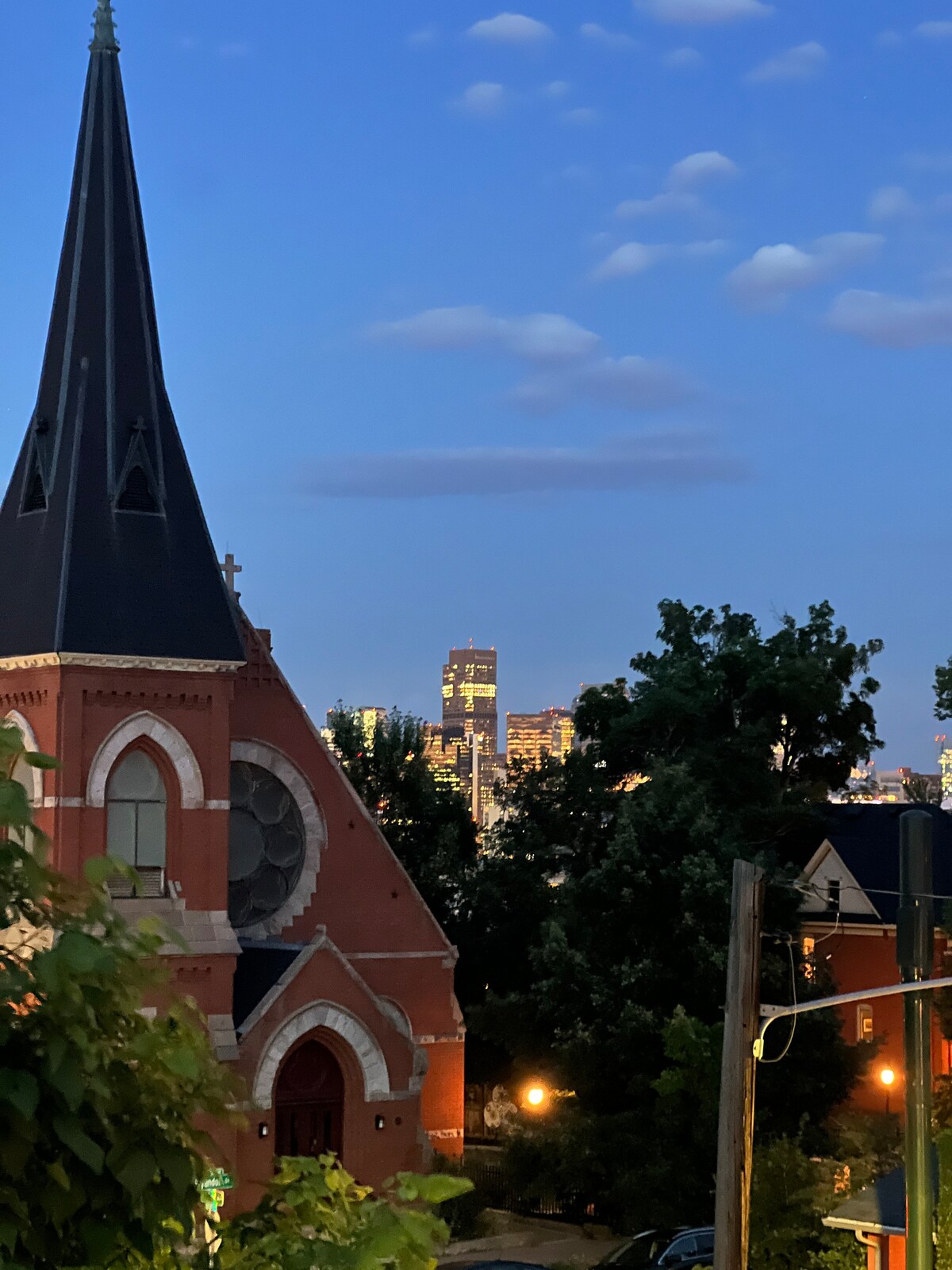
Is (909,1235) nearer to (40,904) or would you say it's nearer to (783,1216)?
(783,1216)

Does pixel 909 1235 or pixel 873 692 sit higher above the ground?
pixel 873 692

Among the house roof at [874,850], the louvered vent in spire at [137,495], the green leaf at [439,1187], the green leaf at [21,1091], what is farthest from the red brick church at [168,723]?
the green leaf at [21,1091]

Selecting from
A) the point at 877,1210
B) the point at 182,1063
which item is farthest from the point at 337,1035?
the point at 182,1063

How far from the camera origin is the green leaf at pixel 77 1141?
19.2 ft

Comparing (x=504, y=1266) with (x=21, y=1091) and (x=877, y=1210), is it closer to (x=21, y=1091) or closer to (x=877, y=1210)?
(x=877, y=1210)

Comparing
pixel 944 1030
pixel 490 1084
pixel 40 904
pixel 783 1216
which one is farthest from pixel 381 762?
pixel 40 904

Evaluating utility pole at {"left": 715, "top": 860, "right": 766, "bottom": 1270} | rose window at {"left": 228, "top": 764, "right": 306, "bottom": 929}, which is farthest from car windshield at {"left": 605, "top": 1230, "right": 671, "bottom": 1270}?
utility pole at {"left": 715, "top": 860, "right": 766, "bottom": 1270}

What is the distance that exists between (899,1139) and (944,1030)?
5638 millimetres

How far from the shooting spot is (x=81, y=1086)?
5891 millimetres

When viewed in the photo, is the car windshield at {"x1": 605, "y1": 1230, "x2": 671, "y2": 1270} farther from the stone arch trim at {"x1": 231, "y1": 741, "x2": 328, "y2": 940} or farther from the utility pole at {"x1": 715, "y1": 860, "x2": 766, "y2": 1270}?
the utility pole at {"x1": 715, "y1": 860, "x2": 766, "y2": 1270}

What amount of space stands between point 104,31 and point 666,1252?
24869 mm

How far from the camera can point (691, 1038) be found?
31.1 meters

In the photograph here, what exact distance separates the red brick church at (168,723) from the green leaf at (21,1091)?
22990mm

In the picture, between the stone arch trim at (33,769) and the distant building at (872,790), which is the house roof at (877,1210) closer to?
the stone arch trim at (33,769)
